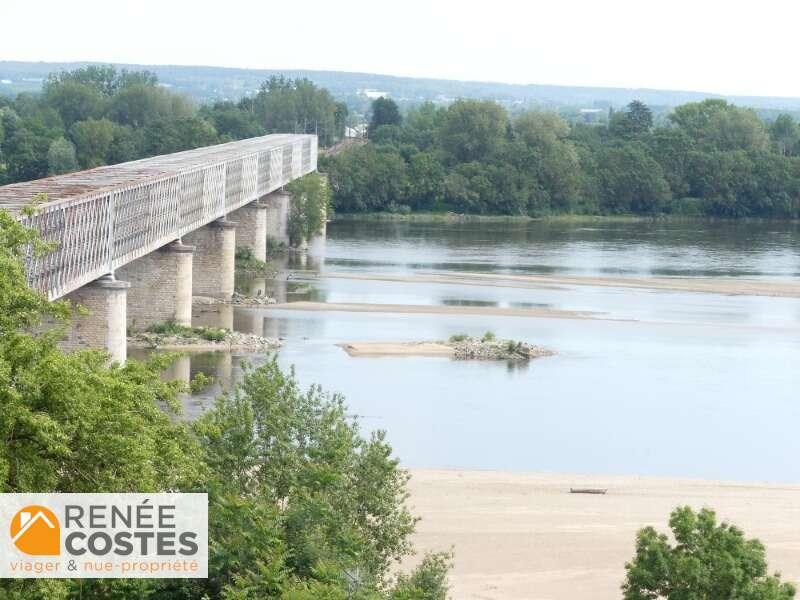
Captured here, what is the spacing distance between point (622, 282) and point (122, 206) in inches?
1419

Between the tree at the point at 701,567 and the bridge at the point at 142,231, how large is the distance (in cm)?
973

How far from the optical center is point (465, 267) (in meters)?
83.6

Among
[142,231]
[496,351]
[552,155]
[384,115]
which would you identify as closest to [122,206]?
[142,231]

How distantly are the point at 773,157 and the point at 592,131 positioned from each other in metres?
24.1

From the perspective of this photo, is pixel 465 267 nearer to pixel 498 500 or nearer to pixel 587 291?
pixel 587 291

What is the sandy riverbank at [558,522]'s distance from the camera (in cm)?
2641

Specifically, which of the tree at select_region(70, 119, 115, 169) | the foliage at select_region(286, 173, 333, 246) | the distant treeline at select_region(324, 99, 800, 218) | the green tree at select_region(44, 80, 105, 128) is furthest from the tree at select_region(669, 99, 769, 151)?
the foliage at select_region(286, 173, 333, 246)

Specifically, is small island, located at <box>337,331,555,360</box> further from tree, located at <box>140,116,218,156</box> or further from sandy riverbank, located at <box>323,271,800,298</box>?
tree, located at <box>140,116,218,156</box>

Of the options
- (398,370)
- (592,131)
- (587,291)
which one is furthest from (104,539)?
(592,131)

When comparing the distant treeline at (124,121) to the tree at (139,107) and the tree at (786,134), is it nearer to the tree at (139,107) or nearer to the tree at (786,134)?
the tree at (139,107)

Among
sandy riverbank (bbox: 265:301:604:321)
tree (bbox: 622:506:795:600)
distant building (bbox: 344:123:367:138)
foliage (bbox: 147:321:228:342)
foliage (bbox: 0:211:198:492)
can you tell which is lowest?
distant building (bbox: 344:123:367:138)

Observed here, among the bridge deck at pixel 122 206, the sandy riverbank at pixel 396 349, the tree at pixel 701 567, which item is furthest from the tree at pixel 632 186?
the tree at pixel 701 567

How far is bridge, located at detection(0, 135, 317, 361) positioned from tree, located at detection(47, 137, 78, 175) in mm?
36143

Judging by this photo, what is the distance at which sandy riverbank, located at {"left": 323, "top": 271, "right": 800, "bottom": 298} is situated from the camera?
7544 cm
